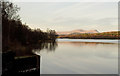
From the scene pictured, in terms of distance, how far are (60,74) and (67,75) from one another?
49cm

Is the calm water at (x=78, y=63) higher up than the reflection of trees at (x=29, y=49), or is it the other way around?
the reflection of trees at (x=29, y=49)

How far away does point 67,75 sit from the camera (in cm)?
679

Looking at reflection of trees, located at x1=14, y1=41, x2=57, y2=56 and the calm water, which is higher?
reflection of trees, located at x1=14, y1=41, x2=57, y2=56

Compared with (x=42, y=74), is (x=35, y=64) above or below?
above

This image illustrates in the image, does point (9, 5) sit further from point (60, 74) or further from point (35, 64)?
point (60, 74)

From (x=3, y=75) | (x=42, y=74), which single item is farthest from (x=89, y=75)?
(x=3, y=75)

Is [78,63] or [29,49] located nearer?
[78,63]

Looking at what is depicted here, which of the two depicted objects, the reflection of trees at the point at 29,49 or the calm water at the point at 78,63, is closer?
the reflection of trees at the point at 29,49

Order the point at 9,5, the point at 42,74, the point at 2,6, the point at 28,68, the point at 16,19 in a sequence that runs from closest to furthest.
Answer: the point at 28,68 < the point at 42,74 < the point at 2,6 < the point at 9,5 < the point at 16,19

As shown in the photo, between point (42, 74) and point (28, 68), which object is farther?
point (42, 74)

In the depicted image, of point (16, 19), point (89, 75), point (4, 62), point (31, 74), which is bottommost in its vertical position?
point (89, 75)

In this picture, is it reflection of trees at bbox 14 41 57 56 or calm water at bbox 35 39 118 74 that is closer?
reflection of trees at bbox 14 41 57 56

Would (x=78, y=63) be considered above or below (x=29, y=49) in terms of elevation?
below

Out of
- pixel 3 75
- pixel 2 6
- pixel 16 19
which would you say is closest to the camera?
pixel 3 75
